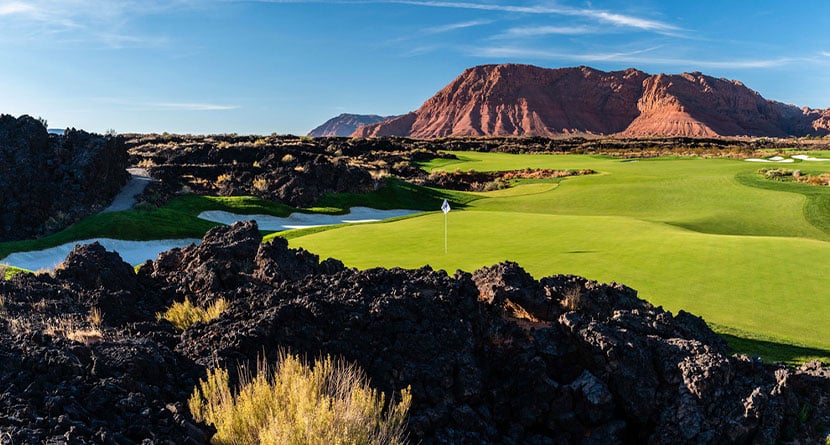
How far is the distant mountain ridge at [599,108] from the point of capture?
170875 mm

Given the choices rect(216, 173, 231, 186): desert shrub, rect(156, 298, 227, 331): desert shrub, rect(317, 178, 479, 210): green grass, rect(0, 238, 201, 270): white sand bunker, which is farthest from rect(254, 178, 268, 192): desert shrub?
rect(156, 298, 227, 331): desert shrub

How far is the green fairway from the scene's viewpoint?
786 cm

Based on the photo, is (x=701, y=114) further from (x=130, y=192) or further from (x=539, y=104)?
(x=130, y=192)

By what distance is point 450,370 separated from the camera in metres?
4.80

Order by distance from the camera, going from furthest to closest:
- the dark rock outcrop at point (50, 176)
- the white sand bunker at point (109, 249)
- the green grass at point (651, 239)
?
the dark rock outcrop at point (50, 176) → the white sand bunker at point (109, 249) → the green grass at point (651, 239)

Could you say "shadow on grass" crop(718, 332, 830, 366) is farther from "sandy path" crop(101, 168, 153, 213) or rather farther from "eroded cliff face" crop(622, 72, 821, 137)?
"eroded cliff face" crop(622, 72, 821, 137)

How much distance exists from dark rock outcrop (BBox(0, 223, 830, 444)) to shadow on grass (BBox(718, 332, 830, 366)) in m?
0.50

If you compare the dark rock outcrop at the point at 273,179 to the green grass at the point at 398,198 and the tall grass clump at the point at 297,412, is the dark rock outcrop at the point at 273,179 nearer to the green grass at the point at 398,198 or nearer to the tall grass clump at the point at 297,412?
the green grass at the point at 398,198

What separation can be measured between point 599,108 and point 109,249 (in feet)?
613

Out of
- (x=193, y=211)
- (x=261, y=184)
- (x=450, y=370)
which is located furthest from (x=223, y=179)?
(x=450, y=370)

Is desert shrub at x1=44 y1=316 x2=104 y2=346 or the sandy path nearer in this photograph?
desert shrub at x1=44 y1=316 x2=104 y2=346

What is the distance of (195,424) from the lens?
3986 mm

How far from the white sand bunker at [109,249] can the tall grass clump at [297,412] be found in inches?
538

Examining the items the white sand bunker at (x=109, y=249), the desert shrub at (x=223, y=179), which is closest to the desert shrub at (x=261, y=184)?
the desert shrub at (x=223, y=179)
